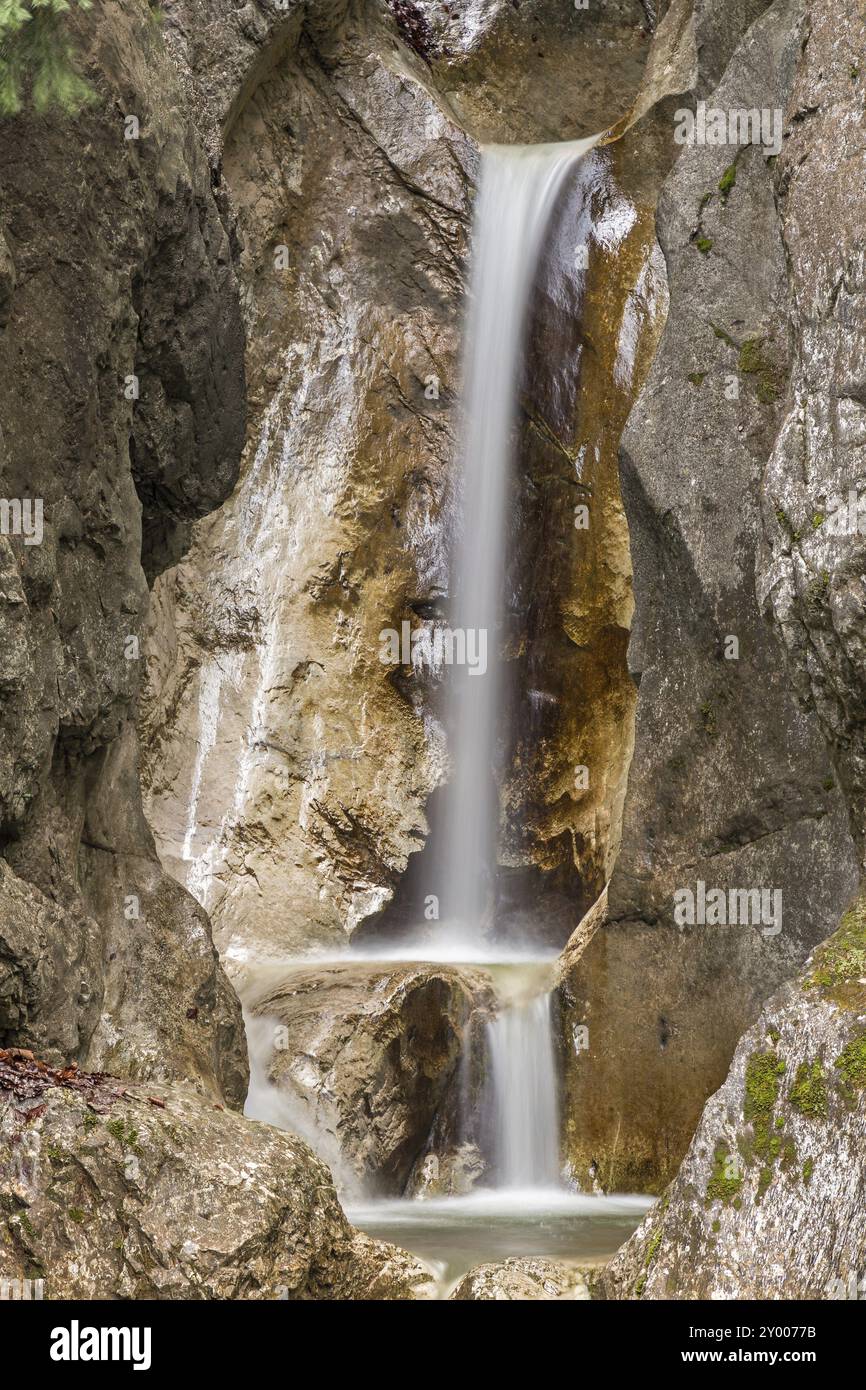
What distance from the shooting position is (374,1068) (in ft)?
32.8

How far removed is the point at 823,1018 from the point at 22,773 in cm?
366

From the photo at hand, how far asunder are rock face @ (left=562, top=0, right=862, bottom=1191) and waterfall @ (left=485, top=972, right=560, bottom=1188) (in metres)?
0.17

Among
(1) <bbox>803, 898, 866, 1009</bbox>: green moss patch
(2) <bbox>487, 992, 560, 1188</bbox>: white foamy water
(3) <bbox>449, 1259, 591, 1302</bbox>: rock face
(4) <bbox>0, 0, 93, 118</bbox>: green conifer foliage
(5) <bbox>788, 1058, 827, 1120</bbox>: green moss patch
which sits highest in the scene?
(4) <bbox>0, 0, 93, 118</bbox>: green conifer foliage

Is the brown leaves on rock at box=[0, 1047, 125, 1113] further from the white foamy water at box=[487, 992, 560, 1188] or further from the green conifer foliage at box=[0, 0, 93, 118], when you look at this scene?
the white foamy water at box=[487, 992, 560, 1188]

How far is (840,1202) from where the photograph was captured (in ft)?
15.8

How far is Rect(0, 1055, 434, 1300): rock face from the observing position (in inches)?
195

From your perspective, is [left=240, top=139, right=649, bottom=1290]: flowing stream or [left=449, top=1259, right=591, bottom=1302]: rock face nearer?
[left=449, top=1259, right=591, bottom=1302]: rock face

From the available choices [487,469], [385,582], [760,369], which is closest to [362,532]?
[385,582]

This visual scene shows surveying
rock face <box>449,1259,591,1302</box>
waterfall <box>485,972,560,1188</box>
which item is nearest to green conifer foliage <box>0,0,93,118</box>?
rock face <box>449,1259,591,1302</box>

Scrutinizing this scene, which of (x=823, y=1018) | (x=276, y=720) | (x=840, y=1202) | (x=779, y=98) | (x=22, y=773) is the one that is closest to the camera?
(x=840, y=1202)

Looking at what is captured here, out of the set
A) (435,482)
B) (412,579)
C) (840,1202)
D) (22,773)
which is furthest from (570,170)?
(840,1202)

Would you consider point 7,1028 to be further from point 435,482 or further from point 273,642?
point 435,482

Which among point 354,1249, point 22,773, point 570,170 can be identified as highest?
point 570,170

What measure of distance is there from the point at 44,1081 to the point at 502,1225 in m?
4.31
